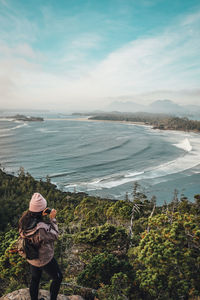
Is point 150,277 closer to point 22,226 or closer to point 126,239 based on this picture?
point 126,239

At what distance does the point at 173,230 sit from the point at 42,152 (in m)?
40.2

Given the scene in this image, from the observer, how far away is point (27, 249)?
2727 mm

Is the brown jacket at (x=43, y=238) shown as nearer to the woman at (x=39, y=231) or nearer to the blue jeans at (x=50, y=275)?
the woman at (x=39, y=231)

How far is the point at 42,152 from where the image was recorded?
42062 millimetres

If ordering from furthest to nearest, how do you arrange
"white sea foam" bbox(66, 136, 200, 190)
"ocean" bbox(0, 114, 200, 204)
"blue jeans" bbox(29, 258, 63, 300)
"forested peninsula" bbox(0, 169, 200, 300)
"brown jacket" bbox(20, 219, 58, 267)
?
"white sea foam" bbox(66, 136, 200, 190) → "ocean" bbox(0, 114, 200, 204) → "forested peninsula" bbox(0, 169, 200, 300) → "blue jeans" bbox(29, 258, 63, 300) → "brown jacket" bbox(20, 219, 58, 267)

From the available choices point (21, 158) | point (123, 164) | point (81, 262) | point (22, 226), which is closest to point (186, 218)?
point (81, 262)

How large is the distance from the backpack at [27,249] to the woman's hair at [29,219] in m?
0.19

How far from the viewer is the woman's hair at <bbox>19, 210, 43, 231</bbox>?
2699mm

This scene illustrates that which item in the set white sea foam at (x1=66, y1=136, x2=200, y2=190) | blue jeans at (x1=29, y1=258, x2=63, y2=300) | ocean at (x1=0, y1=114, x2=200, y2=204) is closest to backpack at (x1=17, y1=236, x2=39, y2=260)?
blue jeans at (x1=29, y1=258, x2=63, y2=300)

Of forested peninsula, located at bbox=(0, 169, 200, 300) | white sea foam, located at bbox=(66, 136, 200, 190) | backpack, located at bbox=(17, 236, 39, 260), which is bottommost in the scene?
white sea foam, located at bbox=(66, 136, 200, 190)

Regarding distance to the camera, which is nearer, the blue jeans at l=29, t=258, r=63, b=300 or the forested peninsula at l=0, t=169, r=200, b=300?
the blue jeans at l=29, t=258, r=63, b=300

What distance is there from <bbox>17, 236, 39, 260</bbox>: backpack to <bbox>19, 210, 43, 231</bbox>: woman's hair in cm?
19

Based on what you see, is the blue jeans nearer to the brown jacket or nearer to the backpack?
the brown jacket

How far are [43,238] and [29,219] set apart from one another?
1.07 ft
